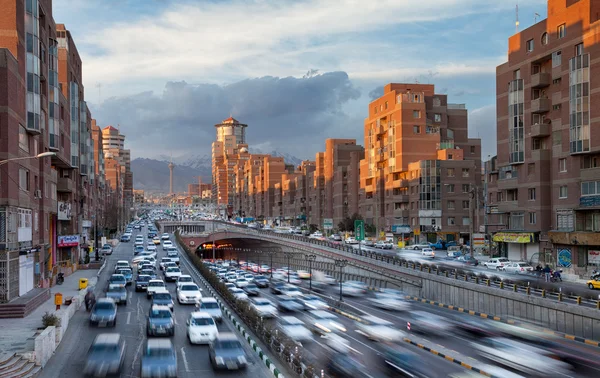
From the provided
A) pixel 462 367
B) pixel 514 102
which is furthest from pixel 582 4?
pixel 462 367

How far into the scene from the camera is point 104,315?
36.8 meters

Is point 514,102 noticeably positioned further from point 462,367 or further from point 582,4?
point 462,367

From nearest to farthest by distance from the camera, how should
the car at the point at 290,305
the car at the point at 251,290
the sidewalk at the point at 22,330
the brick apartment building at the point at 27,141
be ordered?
the sidewalk at the point at 22,330, the brick apartment building at the point at 27,141, the car at the point at 290,305, the car at the point at 251,290

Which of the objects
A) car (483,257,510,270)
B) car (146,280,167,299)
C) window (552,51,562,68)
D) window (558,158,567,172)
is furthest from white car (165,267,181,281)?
window (552,51,562,68)

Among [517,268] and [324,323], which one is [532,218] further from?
[324,323]

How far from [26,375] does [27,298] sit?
1599cm

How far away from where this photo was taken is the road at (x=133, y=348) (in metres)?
26.4

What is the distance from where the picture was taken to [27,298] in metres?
39.0

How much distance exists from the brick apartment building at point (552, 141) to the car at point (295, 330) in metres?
30.7

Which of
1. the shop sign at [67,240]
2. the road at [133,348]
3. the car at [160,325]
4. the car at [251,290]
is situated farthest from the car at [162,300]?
the shop sign at [67,240]

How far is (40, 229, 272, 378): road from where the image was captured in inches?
1039

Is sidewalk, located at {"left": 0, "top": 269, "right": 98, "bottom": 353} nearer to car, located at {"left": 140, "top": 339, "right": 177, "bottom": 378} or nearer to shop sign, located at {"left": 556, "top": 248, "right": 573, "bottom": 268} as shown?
car, located at {"left": 140, "top": 339, "right": 177, "bottom": 378}

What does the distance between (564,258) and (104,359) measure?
161ft

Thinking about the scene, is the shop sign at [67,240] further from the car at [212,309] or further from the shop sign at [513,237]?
the shop sign at [513,237]
